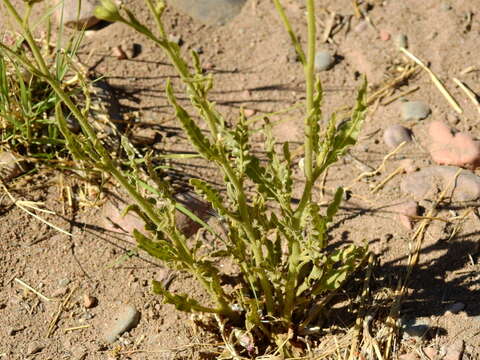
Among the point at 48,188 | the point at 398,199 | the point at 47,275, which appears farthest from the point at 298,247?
the point at 48,188

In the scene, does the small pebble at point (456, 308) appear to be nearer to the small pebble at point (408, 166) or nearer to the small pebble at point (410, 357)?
the small pebble at point (410, 357)

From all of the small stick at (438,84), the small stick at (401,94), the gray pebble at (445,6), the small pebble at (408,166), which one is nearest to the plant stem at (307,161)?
the small pebble at (408,166)

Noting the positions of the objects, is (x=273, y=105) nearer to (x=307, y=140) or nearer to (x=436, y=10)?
(x=436, y=10)

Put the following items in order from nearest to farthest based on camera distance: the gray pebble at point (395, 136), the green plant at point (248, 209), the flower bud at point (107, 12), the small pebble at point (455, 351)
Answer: the flower bud at point (107, 12) → the green plant at point (248, 209) → the small pebble at point (455, 351) → the gray pebble at point (395, 136)

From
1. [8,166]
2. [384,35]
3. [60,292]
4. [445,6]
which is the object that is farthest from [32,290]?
[445,6]

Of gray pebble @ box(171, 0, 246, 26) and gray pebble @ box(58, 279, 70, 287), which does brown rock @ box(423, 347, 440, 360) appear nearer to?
gray pebble @ box(58, 279, 70, 287)

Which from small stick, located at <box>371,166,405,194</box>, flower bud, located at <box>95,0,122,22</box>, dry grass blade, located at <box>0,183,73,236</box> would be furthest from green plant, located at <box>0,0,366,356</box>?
dry grass blade, located at <box>0,183,73,236</box>

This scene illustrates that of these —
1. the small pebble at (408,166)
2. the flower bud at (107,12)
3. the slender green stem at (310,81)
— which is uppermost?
the flower bud at (107,12)

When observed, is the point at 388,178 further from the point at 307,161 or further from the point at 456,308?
the point at 307,161
